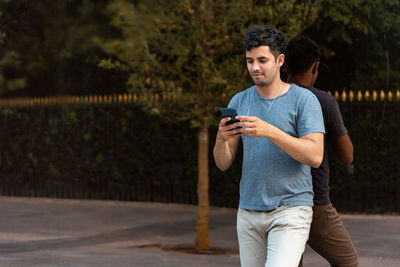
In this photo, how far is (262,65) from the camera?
3.66 metres

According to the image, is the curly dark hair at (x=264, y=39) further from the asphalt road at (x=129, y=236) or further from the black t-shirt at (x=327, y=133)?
the asphalt road at (x=129, y=236)

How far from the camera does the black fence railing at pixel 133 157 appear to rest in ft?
39.4

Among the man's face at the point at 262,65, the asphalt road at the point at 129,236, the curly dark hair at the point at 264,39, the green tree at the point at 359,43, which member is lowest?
the asphalt road at the point at 129,236

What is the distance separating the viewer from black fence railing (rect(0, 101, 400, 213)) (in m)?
12.0

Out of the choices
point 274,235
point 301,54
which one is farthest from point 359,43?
point 274,235

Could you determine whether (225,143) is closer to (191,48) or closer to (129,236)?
(191,48)

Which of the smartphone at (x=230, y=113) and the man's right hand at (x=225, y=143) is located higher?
the smartphone at (x=230, y=113)

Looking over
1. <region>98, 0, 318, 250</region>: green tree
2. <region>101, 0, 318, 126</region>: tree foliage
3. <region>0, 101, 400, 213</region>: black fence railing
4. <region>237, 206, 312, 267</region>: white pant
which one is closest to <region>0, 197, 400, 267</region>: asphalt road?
<region>0, 101, 400, 213</region>: black fence railing

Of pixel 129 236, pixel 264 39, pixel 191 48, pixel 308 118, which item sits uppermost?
pixel 191 48

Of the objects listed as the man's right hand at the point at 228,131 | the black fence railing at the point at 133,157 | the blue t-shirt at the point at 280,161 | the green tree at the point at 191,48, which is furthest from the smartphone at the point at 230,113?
the black fence railing at the point at 133,157

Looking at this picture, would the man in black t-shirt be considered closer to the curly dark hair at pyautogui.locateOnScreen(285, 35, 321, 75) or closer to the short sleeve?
the curly dark hair at pyautogui.locateOnScreen(285, 35, 321, 75)

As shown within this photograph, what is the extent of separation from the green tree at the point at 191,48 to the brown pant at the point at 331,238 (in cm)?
459

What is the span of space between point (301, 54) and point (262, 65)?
671mm

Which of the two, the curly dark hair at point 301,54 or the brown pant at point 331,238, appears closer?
the brown pant at point 331,238
